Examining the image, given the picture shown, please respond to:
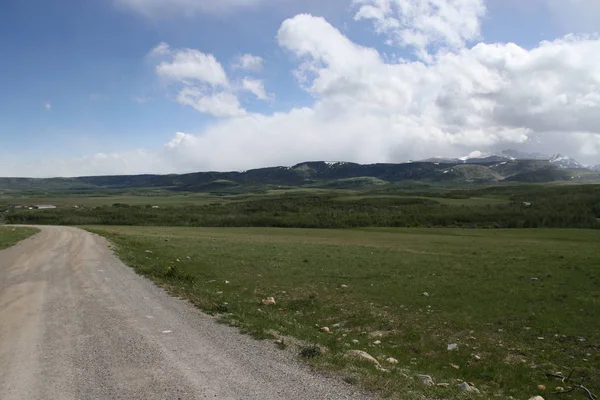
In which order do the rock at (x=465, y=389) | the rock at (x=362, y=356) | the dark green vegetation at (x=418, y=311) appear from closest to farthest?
the rock at (x=465, y=389) → the rock at (x=362, y=356) → the dark green vegetation at (x=418, y=311)

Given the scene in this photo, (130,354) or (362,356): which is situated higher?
(130,354)

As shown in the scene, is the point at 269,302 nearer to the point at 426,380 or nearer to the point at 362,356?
the point at 362,356

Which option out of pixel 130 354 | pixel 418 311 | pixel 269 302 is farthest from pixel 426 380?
pixel 269 302

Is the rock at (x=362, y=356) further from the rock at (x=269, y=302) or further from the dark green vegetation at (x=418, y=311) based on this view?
the rock at (x=269, y=302)

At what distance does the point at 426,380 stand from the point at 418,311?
28.4ft

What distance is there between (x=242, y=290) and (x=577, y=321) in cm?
1600

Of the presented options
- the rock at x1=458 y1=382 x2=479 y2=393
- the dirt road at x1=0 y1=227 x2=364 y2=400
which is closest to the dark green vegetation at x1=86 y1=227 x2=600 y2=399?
the rock at x1=458 y1=382 x2=479 y2=393

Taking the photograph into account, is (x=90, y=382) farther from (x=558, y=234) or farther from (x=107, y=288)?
(x=558, y=234)

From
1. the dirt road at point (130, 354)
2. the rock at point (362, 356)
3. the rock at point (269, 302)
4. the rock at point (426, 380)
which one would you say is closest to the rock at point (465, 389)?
the rock at point (426, 380)

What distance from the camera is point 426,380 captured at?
9.82 meters

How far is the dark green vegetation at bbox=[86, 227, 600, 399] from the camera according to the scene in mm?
11508

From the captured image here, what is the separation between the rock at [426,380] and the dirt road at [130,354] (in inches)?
86.3

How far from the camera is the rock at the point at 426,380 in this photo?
9564 millimetres

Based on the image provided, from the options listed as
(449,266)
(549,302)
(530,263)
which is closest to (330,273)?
(449,266)
